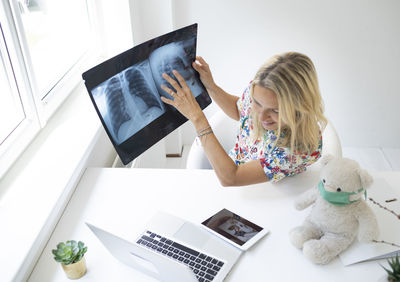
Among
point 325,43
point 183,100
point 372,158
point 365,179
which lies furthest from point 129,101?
point 372,158

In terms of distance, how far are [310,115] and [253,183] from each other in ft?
0.97

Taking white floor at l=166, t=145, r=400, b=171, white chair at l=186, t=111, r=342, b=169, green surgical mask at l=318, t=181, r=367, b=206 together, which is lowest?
A: white floor at l=166, t=145, r=400, b=171

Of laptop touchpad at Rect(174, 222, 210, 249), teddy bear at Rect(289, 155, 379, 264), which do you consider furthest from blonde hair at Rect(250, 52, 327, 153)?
laptop touchpad at Rect(174, 222, 210, 249)

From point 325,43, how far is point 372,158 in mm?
852

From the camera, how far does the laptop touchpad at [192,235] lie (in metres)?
1.13

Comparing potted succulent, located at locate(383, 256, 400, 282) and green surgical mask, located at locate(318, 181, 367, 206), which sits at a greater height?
green surgical mask, located at locate(318, 181, 367, 206)

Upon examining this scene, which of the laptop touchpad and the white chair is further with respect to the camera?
the white chair

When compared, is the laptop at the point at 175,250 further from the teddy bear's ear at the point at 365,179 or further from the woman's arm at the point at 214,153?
the teddy bear's ear at the point at 365,179

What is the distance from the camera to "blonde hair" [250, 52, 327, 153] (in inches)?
46.7

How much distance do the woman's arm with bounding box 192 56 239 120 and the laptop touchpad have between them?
1.89 feet

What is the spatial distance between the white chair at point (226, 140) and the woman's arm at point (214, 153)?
367mm

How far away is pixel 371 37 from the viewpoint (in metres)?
2.40

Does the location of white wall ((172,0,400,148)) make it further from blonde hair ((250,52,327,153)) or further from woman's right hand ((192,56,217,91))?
blonde hair ((250,52,327,153))

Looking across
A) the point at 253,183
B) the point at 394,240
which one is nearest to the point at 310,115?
the point at 253,183
